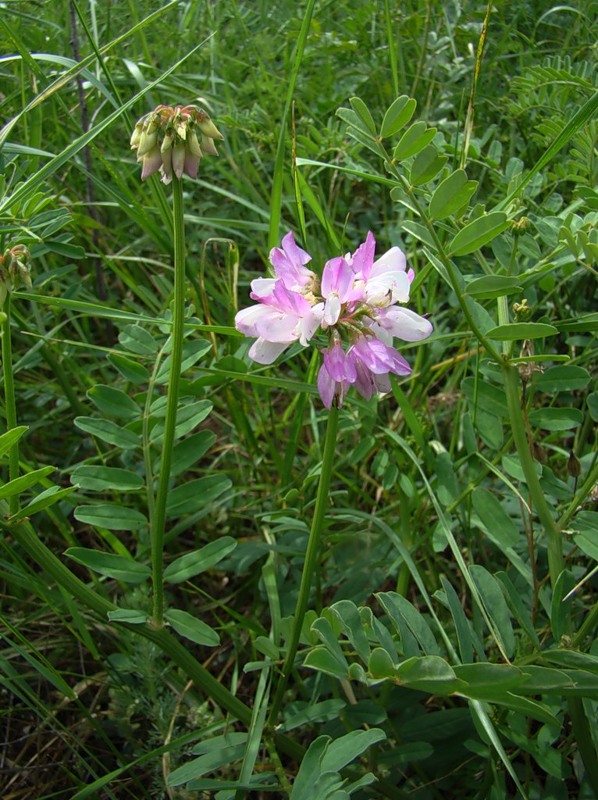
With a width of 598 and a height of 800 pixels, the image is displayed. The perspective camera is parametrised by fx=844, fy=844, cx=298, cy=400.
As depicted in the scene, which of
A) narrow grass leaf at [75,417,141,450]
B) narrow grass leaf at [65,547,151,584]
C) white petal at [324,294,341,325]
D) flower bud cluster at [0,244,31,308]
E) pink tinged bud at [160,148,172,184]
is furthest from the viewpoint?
narrow grass leaf at [75,417,141,450]

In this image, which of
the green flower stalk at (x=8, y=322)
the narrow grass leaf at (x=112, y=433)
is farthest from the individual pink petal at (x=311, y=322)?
the narrow grass leaf at (x=112, y=433)

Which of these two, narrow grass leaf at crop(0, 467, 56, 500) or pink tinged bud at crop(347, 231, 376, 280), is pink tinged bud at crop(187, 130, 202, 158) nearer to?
pink tinged bud at crop(347, 231, 376, 280)

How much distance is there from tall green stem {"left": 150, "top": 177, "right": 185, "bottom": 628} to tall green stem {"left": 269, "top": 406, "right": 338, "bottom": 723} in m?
0.21

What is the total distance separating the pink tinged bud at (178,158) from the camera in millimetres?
1090

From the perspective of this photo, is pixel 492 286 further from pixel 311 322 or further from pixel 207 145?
pixel 207 145

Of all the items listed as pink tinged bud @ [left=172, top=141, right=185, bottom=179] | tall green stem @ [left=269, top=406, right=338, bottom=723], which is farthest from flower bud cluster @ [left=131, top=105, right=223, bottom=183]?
tall green stem @ [left=269, top=406, right=338, bottom=723]

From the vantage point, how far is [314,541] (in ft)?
3.71

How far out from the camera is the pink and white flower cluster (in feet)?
3.36

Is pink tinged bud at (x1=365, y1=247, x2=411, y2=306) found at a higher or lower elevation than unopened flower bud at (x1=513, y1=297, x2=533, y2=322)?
higher

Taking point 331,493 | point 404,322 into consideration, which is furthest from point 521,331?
point 331,493

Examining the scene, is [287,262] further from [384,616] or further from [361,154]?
[361,154]

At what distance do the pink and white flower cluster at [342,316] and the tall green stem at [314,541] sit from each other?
0.13ft

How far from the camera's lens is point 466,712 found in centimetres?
139

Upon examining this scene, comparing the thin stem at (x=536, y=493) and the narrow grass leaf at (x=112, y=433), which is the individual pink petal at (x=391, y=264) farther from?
the narrow grass leaf at (x=112, y=433)
